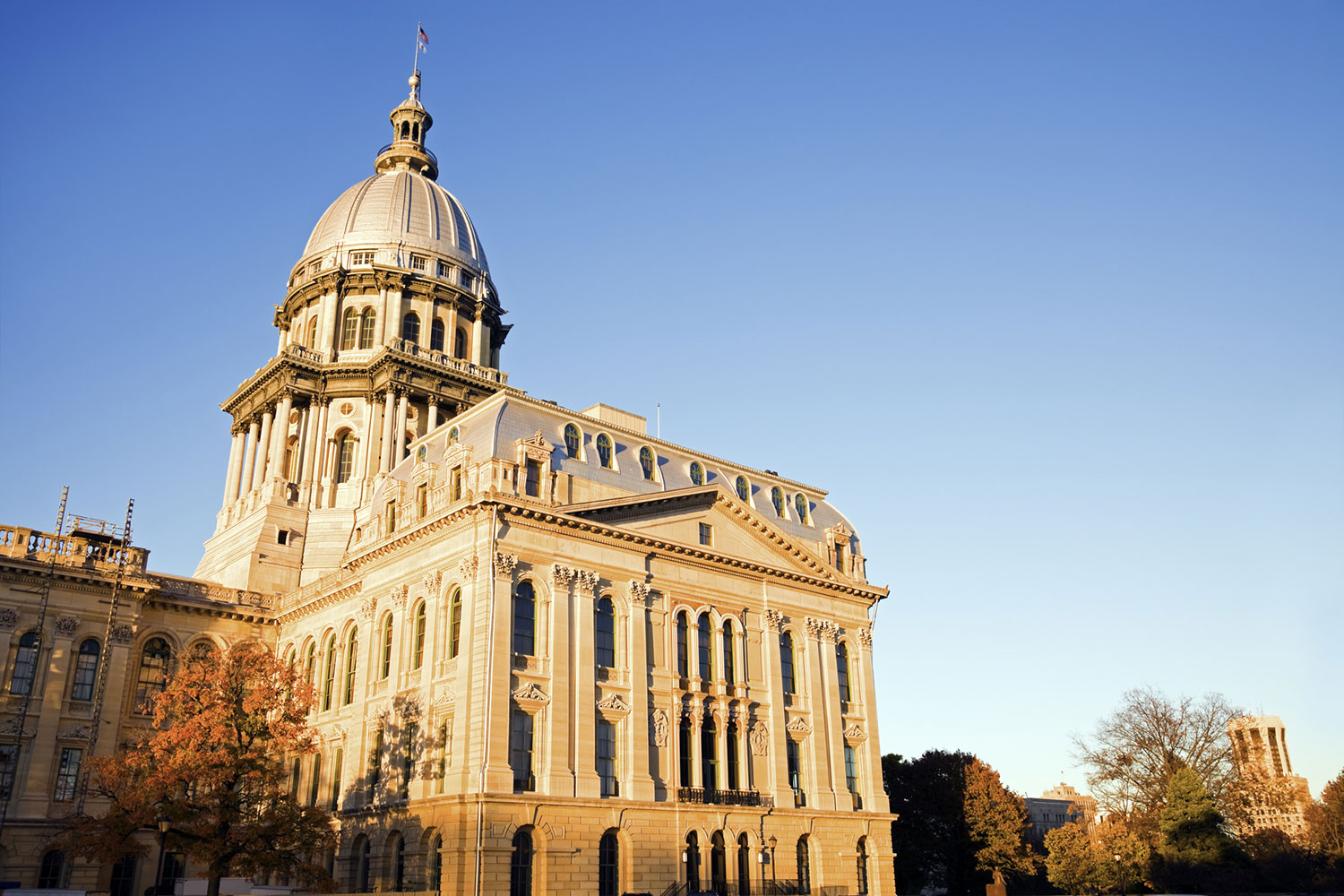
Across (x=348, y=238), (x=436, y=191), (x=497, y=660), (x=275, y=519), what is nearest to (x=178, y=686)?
(x=497, y=660)

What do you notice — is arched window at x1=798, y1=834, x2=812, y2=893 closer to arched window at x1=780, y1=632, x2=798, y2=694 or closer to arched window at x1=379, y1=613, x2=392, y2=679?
arched window at x1=780, y1=632, x2=798, y2=694

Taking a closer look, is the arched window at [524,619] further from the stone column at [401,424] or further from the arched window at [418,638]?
the stone column at [401,424]

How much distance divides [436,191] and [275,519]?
105ft

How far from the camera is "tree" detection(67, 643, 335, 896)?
39281mm

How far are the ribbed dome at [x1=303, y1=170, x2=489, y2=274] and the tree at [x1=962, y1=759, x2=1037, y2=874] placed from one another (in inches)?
2043

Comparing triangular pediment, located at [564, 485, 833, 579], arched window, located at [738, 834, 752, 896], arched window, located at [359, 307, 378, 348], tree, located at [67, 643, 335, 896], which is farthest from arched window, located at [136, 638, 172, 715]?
arched window, located at [738, 834, 752, 896]

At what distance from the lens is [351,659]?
181 feet

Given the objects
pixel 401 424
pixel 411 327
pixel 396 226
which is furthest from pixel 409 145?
pixel 401 424

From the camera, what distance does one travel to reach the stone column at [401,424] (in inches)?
2795

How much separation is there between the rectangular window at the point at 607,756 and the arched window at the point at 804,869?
11754mm

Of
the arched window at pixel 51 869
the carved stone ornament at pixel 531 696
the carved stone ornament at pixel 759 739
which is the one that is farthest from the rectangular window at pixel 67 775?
the carved stone ornament at pixel 759 739

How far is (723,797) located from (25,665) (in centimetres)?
3504

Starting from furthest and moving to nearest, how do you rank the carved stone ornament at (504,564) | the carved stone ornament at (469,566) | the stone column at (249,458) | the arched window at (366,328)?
the arched window at (366,328), the stone column at (249,458), the carved stone ornament at (469,566), the carved stone ornament at (504,564)

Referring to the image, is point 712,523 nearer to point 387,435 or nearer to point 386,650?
point 386,650
